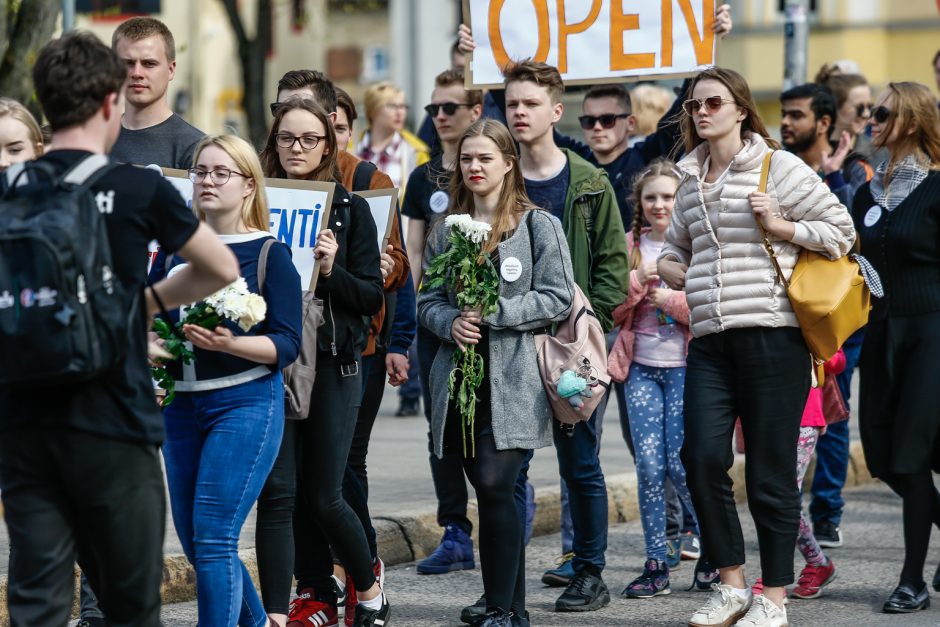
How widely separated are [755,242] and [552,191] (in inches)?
38.4

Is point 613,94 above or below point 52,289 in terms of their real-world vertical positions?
above

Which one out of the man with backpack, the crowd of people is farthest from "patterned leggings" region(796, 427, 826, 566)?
the man with backpack

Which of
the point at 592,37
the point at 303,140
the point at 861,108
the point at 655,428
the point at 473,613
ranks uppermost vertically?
the point at 592,37

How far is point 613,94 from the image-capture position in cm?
785

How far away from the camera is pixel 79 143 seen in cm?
387

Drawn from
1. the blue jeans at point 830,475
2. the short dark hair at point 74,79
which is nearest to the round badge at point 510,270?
the short dark hair at point 74,79

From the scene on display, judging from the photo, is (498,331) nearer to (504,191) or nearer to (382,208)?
(504,191)

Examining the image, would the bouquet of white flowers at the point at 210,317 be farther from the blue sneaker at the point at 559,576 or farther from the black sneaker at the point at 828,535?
the black sneaker at the point at 828,535

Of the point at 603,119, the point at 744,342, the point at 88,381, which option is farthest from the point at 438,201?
the point at 88,381

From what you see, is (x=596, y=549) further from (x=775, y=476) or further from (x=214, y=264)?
(x=214, y=264)

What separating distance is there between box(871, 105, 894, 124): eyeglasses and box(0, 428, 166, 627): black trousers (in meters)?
3.86

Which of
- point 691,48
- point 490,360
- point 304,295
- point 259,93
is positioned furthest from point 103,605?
point 259,93

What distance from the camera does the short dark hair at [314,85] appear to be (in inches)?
249

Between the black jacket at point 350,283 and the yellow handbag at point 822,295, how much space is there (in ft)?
4.74
